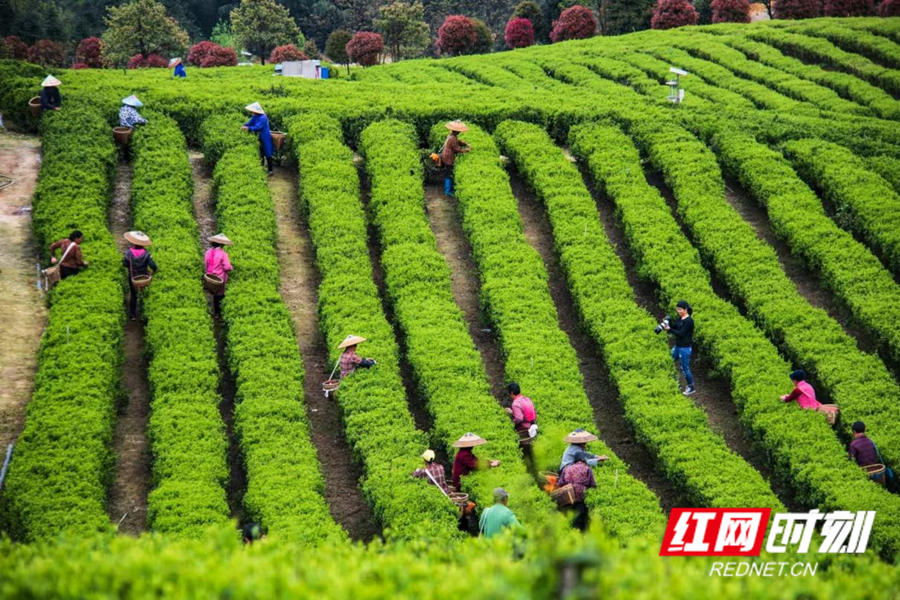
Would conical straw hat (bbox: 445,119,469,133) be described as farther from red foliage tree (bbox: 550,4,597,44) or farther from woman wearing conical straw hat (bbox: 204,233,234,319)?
red foliage tree (bbox: 550,4,597,44)

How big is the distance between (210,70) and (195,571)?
3531 centimetres

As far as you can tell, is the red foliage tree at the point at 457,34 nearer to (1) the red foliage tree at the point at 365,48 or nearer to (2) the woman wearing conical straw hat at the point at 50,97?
(1) the red foliage tree at the point at 365,48

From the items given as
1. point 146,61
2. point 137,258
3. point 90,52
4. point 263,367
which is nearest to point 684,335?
point 263,367

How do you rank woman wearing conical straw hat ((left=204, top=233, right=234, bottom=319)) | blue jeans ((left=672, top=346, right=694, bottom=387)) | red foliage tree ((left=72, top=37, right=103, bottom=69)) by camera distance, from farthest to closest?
red foliage tree ((left=72, top=37, right=103, bottom=69))
woman wearing conical straw hat ((left=204, top=233, right=234, bottom=319))
blue jeans ((left=672, top=346, right=694, bottom=387))

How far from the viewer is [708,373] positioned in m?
19.3

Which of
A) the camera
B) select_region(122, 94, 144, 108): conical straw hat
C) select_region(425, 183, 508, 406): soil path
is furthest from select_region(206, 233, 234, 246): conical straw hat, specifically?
the camera

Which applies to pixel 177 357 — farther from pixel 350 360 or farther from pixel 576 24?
pixel 576 24

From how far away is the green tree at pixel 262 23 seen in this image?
56.9 metres

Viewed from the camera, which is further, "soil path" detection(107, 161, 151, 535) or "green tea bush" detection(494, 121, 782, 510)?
"green tea bush" detection(494, 121, 782, 510)

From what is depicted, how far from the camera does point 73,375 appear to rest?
1698 centimetres

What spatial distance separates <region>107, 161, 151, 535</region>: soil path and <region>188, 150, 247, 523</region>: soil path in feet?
4.10

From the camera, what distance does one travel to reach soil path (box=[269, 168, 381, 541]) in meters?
16.2

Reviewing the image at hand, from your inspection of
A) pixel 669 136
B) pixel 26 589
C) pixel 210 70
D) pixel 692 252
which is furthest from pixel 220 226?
pixel 210 70

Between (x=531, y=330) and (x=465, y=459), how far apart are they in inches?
177
